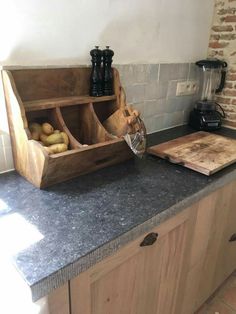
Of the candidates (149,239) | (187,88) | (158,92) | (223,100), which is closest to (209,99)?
(223,100)

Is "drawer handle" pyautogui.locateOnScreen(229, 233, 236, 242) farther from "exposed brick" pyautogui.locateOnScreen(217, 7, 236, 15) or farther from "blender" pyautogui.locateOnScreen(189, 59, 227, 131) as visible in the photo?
"exposed brick" pyautogui.locateOnScreen(217, 7, 236, 15)

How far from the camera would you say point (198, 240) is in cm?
116

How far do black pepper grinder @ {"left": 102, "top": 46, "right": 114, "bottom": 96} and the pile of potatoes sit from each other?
0.32m

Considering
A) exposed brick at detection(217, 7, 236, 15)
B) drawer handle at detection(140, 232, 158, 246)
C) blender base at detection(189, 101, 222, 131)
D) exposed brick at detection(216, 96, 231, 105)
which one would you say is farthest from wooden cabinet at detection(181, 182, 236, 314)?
exposed brick at detection(217, 7, 236, 15)

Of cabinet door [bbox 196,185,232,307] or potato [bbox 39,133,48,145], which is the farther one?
cabinet door [bbox 196,185,232,307]

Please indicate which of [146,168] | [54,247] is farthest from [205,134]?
[54,247]

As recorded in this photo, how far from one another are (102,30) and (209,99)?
0.93 m

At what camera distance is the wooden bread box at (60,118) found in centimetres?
94

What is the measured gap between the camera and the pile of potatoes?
1010 mm

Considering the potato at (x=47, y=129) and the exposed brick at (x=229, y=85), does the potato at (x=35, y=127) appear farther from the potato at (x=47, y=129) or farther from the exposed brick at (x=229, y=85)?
the exposed brick at (x=229, y=85)

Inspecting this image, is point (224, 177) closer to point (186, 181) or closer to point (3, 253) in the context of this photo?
point (186, 181)

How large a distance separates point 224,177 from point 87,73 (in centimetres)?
73

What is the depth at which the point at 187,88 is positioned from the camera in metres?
1.75

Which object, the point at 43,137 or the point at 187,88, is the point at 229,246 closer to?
the point at 187,88
